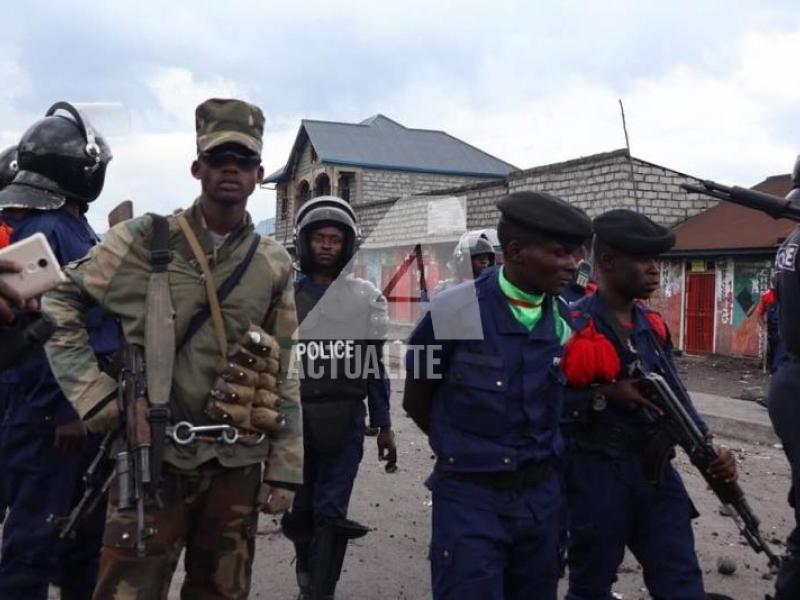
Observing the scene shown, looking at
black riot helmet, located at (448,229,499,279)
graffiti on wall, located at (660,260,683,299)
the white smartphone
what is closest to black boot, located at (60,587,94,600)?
the white smartphone

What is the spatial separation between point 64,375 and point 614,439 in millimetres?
2116

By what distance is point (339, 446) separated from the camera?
13.8 ft

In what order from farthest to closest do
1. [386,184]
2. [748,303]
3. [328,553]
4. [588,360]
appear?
[386,184] → [748,303] → [328,553] → [588,360]

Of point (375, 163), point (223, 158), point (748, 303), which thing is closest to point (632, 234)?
point (223, 158)

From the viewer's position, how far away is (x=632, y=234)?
342 cm

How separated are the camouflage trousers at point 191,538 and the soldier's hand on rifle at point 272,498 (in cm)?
4

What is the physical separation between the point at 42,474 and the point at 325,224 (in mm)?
1961

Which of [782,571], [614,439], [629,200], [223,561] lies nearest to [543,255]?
[614,439]

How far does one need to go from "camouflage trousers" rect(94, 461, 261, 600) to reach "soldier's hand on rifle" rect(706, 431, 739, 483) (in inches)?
74.1

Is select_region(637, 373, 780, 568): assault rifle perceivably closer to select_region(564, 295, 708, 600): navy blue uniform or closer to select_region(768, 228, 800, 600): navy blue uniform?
select_region(564, 295, 708, 600): navy blue uniform

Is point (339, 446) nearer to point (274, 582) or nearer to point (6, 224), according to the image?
point (274, 582)

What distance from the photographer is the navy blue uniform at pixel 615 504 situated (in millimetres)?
3240

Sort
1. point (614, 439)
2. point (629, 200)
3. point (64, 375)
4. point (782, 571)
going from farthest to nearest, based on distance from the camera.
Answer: point (629, 200) < point (782, 571) < point (614, 439) < point (64, 375)

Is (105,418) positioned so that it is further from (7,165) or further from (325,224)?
(7,165)
